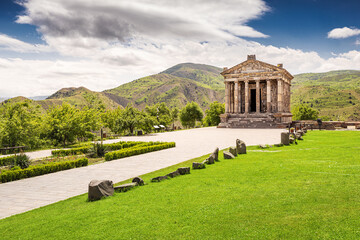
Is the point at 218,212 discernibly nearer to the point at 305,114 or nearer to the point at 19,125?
the point at 19,125

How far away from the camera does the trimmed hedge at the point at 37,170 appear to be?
12661 mm

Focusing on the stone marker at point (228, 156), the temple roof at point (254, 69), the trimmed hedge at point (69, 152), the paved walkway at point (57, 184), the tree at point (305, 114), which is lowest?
the paved walkway at point (57, 184)

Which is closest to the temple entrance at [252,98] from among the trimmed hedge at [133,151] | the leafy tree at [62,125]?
the trimmed hedge at [133,151]

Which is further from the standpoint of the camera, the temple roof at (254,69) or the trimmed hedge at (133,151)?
the temple roof at (254,69)

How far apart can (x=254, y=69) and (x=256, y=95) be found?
5372mm

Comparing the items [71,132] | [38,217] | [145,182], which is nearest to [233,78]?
[71,132]

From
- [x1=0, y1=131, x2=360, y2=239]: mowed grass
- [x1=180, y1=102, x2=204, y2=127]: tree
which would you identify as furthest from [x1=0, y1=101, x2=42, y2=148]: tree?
[x1=180, y1=102, x2=204, y2=127]: tree

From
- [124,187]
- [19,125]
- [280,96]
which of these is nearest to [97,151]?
[19,125]

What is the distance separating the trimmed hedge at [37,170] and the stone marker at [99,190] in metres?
6.66

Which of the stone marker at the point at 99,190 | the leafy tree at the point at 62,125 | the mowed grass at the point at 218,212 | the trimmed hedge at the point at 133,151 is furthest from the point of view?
→ the leafy tree at the point at 62,125

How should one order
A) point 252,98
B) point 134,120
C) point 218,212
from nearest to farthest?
point 218,212
point 134,120
point 252,98

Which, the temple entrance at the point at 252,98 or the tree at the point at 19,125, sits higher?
the temple entrance at the point at 252,98

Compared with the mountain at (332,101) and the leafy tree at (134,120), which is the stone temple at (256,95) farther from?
the mountain at (332,101)

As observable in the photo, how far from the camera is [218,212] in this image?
6.18 m
